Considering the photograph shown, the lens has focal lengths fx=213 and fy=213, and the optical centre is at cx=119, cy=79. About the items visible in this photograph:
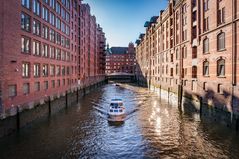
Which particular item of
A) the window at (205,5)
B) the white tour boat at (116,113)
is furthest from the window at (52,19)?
the window at (205,5)

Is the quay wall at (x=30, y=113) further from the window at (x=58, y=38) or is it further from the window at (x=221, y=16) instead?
the window at (x=221, y=16)

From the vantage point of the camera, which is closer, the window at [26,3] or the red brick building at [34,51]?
the red brick building at [34,51]

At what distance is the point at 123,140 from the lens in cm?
2138

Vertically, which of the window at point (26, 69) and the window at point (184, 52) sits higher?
the window at point (184, 52)

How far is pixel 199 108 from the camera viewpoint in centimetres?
3222

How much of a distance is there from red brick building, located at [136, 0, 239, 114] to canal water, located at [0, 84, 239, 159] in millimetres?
4557

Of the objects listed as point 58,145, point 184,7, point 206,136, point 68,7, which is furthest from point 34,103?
point 184,7

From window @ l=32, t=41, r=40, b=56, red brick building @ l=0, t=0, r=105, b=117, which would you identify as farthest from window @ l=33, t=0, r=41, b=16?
window @ l=32, t=41, r=40, b=56

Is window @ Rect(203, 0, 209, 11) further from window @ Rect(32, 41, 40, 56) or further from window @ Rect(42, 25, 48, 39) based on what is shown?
window @ Rect(32, 41, 40, 56)

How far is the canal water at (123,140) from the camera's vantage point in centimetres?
1778

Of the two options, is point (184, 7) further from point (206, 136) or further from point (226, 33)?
point (206, 136)

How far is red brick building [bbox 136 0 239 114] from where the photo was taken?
24359mm

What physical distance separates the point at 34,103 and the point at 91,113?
31.9 feet

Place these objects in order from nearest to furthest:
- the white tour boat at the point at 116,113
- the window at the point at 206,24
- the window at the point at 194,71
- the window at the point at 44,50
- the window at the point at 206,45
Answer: the white tour boat at the point at 116,113, the window at the point at 206,45, the window at the point at 206,24, the window at the point at 44,50, the window at the point at 194,71
